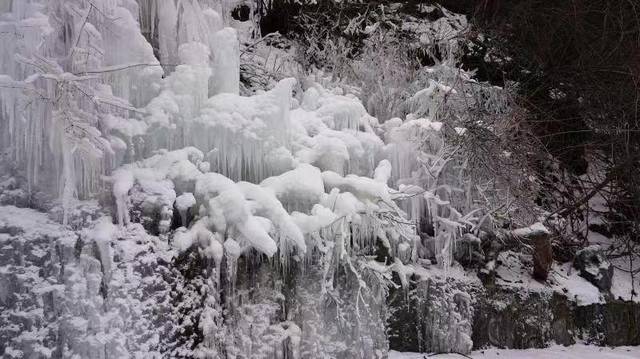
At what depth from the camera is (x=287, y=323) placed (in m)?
3.67

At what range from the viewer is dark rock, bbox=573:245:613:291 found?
20.4ft

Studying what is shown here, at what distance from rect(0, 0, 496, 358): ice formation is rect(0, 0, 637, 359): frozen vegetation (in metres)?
0.01

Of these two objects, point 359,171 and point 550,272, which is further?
point 550,272

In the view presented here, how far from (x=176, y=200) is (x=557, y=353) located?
459cm

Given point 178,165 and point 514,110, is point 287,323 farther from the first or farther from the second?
point 514,110

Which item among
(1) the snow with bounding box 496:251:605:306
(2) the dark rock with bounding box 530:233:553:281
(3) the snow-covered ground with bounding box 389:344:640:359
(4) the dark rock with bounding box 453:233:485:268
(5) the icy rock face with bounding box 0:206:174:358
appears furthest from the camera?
(2) the dark rock with bounding box 530:233:553:281

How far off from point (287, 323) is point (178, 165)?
1.43 m

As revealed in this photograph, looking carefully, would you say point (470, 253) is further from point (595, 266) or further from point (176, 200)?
point (176, 200)

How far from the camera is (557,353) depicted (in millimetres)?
5445

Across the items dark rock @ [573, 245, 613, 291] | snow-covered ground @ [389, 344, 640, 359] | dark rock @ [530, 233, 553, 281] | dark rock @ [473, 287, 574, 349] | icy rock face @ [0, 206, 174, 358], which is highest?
icy rock face @ [0, 206, 174, 358]

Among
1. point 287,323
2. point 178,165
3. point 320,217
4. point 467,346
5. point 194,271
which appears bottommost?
point 467,346

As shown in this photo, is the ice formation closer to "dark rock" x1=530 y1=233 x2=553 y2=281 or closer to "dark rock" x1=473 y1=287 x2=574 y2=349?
"dark rock" x1=473 y1=287 x2=574 y2=349

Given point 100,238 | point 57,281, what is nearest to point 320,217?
point 100,238

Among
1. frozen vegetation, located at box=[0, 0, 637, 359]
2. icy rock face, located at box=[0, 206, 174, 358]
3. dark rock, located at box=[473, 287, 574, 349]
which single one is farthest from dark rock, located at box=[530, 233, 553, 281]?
icy rock face, located at box=[0, 206, 174, 358]
